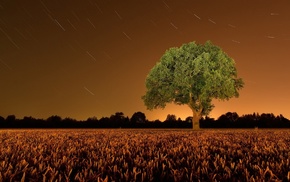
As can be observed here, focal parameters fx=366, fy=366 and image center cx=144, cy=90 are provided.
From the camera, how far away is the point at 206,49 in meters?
50.1

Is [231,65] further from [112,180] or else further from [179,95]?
[112,180]

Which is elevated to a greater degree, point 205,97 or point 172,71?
point 172,71

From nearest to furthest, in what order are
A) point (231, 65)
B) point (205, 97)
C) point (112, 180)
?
point (112, 180) → point (205, 97) → point (231, 65)

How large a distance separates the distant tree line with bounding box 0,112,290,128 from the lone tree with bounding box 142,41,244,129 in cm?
2915

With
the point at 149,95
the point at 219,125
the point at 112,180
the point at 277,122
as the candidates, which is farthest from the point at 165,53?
the point at 112,180

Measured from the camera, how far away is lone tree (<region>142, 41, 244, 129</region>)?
4519cm

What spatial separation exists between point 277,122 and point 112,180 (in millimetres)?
83424

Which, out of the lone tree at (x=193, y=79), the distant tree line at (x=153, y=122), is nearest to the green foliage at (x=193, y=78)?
the lone tree at (x=193, y=79)

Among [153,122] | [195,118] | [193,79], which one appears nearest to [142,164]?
[193,79]

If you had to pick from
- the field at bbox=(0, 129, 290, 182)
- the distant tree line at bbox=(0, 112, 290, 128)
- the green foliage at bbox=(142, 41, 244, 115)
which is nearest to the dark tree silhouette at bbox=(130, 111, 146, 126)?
the distant tree line at bbox=(0, 112, 290, 128)

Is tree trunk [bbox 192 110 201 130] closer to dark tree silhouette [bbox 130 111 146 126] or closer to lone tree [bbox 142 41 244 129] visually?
lone tree [bbox 142 41 244 129]

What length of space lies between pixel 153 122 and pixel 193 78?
36.3 meters

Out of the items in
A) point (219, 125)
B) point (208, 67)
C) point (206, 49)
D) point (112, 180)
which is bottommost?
point (112, 180)

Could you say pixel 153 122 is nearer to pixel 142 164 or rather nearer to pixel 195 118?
pixel 195 118
